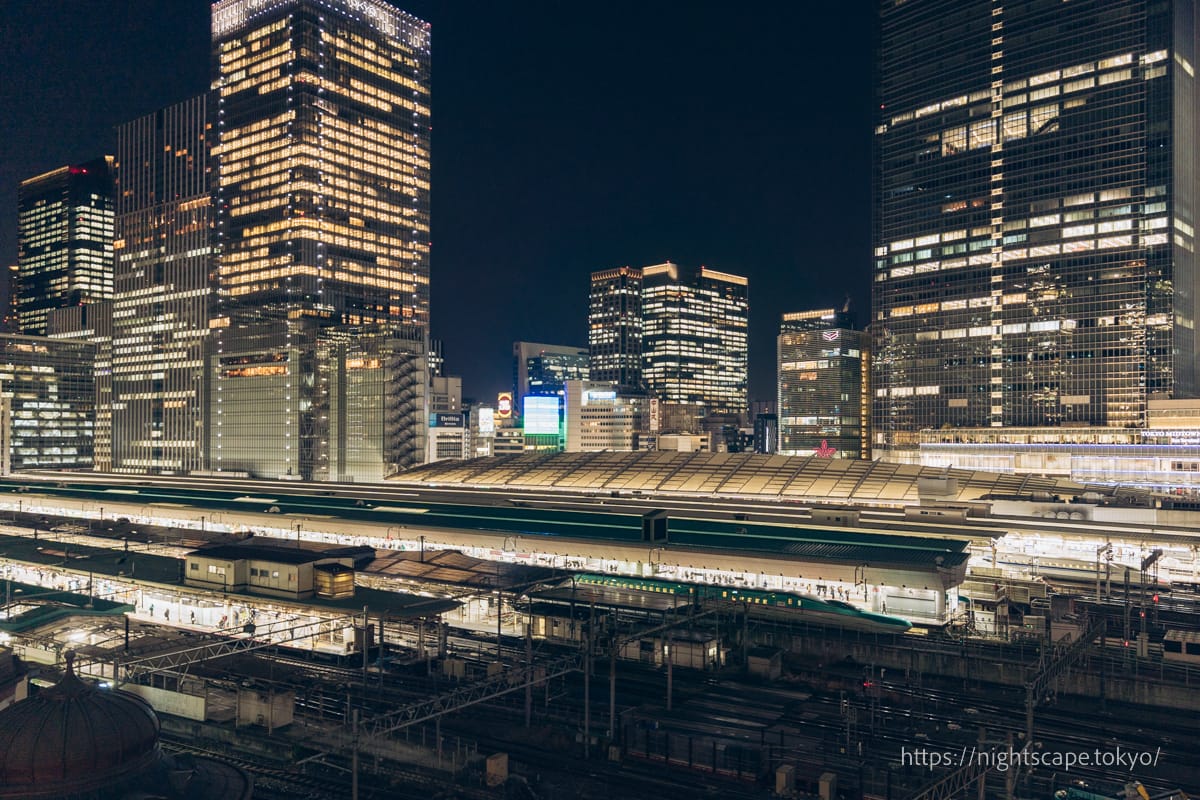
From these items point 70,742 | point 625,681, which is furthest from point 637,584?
point 70,742

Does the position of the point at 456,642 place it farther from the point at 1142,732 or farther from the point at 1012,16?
the point at 1012,16

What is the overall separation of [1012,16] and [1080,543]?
119974mm

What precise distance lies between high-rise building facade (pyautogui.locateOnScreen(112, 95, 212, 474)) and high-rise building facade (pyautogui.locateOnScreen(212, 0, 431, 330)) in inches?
344

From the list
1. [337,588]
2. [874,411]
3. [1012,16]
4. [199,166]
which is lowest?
[337,588]

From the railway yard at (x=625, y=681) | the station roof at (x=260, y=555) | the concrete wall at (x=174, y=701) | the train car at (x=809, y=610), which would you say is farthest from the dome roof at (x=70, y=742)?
the train car at (x=809, y=610)

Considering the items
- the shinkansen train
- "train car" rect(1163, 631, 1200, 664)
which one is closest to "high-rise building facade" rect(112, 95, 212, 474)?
the shinkansen train

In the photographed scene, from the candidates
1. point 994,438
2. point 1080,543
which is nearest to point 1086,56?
point 994,438

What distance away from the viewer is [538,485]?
124500 millimetres

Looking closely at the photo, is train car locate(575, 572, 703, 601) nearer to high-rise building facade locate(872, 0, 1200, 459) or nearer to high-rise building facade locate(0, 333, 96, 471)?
high-rise building facade locate(872, 0, 1200, 459)

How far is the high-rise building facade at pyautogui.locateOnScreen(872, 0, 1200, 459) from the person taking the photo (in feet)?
457

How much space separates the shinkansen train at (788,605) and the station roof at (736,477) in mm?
41806

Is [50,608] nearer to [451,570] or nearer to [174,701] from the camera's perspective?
[174,701]

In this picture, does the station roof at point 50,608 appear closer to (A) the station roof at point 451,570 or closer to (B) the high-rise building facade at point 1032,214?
(A) the station roof at point 451,570

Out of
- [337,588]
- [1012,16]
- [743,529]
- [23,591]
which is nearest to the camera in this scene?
[337,588]
